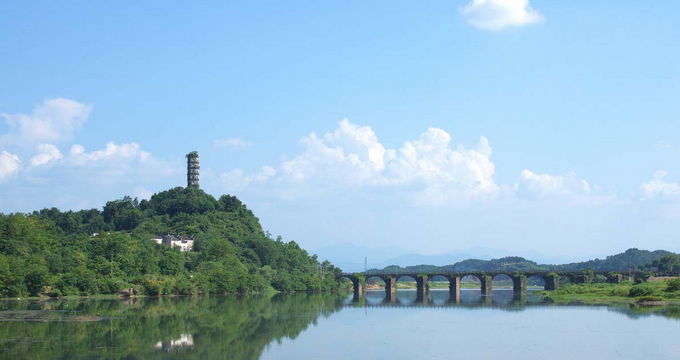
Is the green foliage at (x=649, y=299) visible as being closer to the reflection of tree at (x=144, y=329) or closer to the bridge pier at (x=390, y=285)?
the reflection of tree at (x=144, y=329)

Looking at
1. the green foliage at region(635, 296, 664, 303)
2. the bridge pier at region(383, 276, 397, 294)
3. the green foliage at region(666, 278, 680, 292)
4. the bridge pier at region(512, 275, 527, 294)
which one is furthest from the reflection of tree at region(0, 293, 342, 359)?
the bridge pier at region(512, 275, 527, 294)

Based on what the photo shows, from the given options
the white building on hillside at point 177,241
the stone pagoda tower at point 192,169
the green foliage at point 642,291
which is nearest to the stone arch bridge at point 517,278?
the white building on hillside at point 177,241

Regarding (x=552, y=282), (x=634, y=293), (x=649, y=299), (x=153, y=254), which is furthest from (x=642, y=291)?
(x=153, y=254)

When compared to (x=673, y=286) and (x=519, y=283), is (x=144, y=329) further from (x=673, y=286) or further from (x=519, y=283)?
(x=519, y=283)

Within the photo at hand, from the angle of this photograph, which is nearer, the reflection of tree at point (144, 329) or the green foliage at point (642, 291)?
the reflection of tree at point (144, 329)

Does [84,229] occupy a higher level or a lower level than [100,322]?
higher

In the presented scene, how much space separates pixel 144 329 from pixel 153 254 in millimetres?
56318

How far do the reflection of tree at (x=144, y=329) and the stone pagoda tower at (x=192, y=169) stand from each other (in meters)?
93.9

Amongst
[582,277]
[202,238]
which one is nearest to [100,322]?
[202,238]

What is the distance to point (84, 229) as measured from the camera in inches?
5733

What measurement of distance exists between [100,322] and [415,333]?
23.3m

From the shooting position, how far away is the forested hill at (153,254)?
82.2 m

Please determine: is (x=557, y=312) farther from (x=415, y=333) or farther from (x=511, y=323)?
(x=415, y=333)

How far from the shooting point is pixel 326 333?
47.3 m
